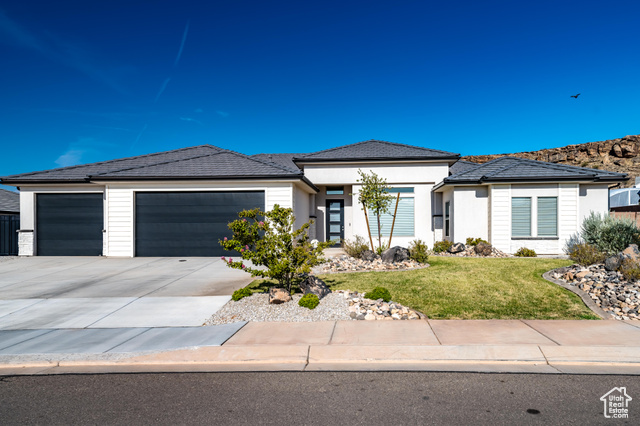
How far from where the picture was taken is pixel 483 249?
14.9 metres

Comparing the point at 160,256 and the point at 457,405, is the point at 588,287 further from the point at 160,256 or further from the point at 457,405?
the point at 160,256

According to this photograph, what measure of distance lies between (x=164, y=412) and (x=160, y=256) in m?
12.9

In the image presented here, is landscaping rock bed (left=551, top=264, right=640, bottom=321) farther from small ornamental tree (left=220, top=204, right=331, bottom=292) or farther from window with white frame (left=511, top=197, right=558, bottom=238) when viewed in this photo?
window with white frame (left=511, top=197, right=558, bottom=238)

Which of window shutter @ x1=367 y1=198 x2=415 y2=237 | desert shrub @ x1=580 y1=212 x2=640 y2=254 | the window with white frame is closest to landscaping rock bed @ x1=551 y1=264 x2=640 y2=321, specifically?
desert shrub @ x1=580 y1=212 x2=640 y2=254

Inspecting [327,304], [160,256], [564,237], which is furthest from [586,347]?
[160,256]

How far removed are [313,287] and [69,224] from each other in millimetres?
13812

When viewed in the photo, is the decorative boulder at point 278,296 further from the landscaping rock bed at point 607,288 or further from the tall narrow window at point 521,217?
the tall narrow window at point 521,217

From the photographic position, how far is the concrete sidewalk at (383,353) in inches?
193

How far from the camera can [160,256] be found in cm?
1566

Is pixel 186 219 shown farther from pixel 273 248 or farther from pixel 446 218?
pixel 446 218

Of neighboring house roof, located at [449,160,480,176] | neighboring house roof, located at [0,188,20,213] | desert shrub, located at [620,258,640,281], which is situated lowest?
desert shrub, located at [620,258,640,281]

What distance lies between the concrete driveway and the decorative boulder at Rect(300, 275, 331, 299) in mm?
1747

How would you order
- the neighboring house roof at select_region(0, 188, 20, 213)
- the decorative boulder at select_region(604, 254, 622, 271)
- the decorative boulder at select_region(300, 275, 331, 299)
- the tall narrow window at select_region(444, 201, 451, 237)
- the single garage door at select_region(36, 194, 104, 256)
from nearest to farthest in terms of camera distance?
1. the decorative boulder at select_region(300, 275, 331, 299)
2. the decorative boulder at select_region(604, 254, 622, 271)
3. the single garage door at select_region(36, 194, 104, 256)
4. the tall narrow window at select_region(444, 201, 451, 237)
5. the neighboring house roof at select_region(0, 188, 20, 213)

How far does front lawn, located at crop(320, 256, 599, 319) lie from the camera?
7.24 meters
